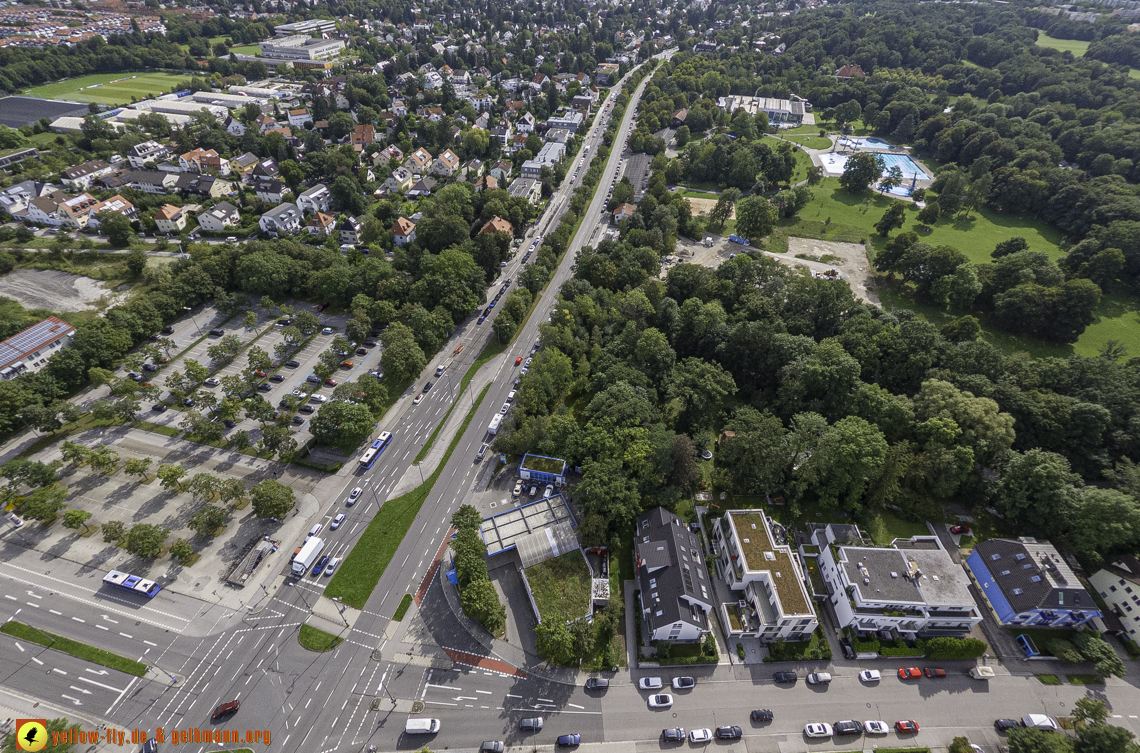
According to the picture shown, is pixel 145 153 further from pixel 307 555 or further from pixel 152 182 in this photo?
pixel 307 555

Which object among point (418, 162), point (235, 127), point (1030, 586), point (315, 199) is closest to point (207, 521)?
point (315, 199)

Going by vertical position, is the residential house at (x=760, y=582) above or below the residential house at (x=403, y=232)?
below

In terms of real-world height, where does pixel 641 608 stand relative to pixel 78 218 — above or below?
below

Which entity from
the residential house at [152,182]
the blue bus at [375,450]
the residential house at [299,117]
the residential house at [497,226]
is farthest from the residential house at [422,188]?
the blue bus at [375,450]

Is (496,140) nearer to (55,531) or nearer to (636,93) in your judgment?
(636,93)

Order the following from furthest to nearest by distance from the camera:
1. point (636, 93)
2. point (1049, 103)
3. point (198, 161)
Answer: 1. point (636, 93)
2. point (1049, 103)
3. point (198, 161)

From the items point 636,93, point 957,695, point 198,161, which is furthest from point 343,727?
point 636,93

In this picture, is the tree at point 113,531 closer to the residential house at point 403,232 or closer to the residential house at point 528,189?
the residential house at point 403,232
